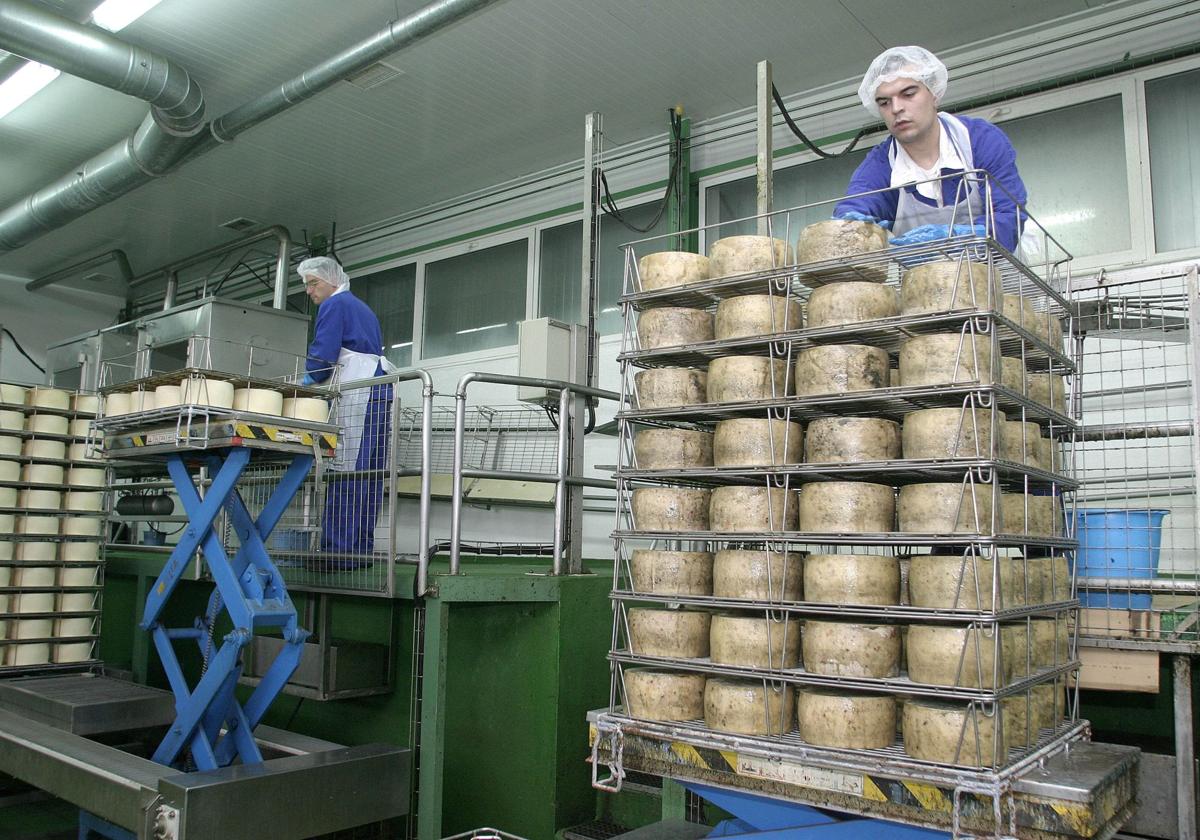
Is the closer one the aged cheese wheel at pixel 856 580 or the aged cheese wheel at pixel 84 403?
the aged cheese wheel at pixel 856 580

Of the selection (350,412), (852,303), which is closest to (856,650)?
(852,303)

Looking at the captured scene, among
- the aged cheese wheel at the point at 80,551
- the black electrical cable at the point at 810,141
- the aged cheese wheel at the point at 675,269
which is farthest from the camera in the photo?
the black electrical cable at the point at 810,141

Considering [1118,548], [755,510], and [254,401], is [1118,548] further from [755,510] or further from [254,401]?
[254,401]

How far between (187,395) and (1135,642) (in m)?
3.99

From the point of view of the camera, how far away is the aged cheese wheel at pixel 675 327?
339 centimetres

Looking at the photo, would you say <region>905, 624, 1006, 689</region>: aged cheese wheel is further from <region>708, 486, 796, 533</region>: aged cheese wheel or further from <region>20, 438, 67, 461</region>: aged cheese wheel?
<region>20, 438, 67, 461</region>: aged cheese wheel

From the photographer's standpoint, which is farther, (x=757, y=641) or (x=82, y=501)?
(x=82, y=501)

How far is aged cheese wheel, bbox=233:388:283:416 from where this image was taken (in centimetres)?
411

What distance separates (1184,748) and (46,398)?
6417 mm

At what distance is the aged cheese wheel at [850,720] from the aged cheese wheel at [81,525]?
517 centimetres

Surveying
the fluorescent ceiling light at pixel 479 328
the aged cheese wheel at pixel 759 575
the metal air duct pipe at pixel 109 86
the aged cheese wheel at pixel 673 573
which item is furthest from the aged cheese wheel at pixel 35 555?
the aged cheese wheel at pixel 759 575

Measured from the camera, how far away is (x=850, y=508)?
2.85 metres

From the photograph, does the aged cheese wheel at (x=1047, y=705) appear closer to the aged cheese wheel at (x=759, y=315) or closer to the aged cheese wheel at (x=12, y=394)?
the aged cheese wheel at (x=759, y=315)

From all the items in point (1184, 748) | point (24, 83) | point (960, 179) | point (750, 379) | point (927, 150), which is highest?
point (24, 83)
